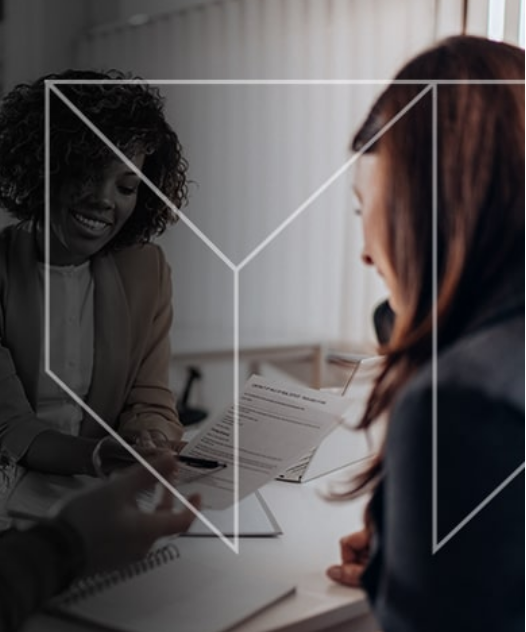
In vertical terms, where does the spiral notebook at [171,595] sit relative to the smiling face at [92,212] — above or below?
below

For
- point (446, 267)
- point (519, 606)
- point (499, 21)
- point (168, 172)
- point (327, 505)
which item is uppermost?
point (499, 21)

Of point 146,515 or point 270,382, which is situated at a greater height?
point 270,382

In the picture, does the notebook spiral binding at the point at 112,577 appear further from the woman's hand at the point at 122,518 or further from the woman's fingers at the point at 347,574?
the woman's fingers at the point at 347,574

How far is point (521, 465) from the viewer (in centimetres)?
109

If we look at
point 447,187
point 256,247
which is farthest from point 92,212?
point 447,187

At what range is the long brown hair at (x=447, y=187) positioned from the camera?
3.39ft

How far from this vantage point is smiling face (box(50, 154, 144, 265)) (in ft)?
2.89

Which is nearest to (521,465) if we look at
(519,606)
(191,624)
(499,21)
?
(519,606)

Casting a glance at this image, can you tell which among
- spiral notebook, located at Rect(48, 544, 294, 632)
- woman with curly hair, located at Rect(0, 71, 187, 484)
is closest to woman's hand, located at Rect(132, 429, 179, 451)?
woman with curly hair, located at Rect(0, 71, 187, 484)

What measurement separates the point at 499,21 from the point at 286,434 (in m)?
0.56

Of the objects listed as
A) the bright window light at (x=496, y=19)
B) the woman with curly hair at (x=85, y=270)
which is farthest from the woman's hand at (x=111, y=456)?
the bright window light at (x=496, y=19)

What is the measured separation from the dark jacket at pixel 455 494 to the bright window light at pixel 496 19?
12.6 inches

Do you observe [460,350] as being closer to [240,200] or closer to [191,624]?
[240,200]

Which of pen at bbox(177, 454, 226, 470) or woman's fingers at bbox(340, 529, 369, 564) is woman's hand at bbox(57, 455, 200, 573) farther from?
woman's fingers at bbox(340, 529, 369, 564)
